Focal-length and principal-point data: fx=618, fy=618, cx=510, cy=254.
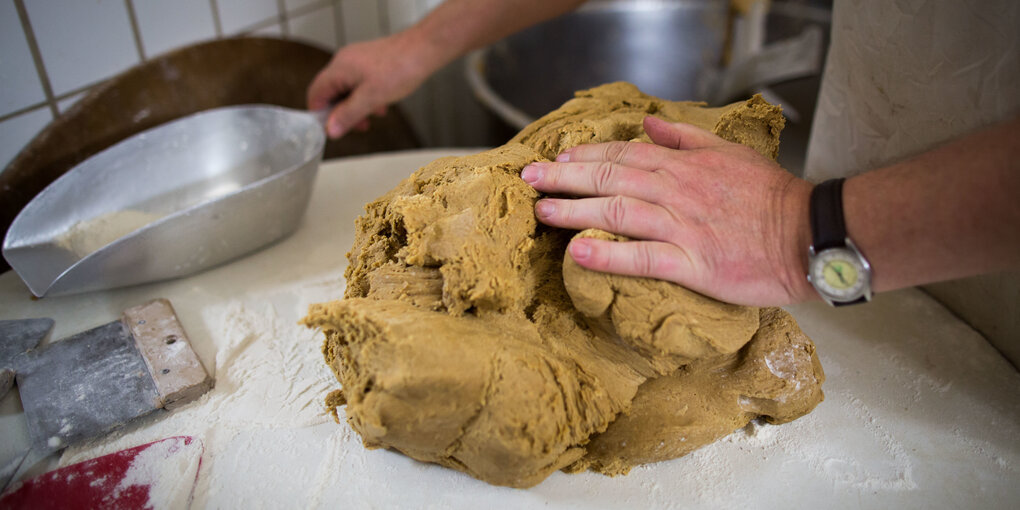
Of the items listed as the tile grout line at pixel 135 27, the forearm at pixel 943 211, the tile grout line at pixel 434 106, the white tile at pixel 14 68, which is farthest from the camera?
the tile grout line at pixel 434 106

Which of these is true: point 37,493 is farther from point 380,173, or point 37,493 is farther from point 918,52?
point 918,52

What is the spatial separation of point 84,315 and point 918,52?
1671 millimetres

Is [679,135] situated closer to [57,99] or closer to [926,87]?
[926,87]

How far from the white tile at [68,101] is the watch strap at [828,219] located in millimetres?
1716

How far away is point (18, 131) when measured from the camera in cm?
147

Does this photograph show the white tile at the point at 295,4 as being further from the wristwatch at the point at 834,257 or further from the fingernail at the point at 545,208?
the wristwatch at the point at 834,257

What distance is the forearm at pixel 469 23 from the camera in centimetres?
161

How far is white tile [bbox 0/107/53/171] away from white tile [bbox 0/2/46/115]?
0.02 m

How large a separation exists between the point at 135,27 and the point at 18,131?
16.3 inches

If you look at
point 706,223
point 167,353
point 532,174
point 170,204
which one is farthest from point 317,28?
point 706,223

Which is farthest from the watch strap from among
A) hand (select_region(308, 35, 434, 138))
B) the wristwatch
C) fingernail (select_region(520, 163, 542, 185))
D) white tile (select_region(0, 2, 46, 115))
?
white tile (select_region(0, 2, 46, 115))

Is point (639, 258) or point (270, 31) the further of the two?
point (270, 31)

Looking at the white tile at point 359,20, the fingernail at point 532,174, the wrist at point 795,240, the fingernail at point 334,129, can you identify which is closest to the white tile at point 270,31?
the white tile at point 359,20

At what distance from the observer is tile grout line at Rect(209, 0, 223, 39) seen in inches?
73.7
